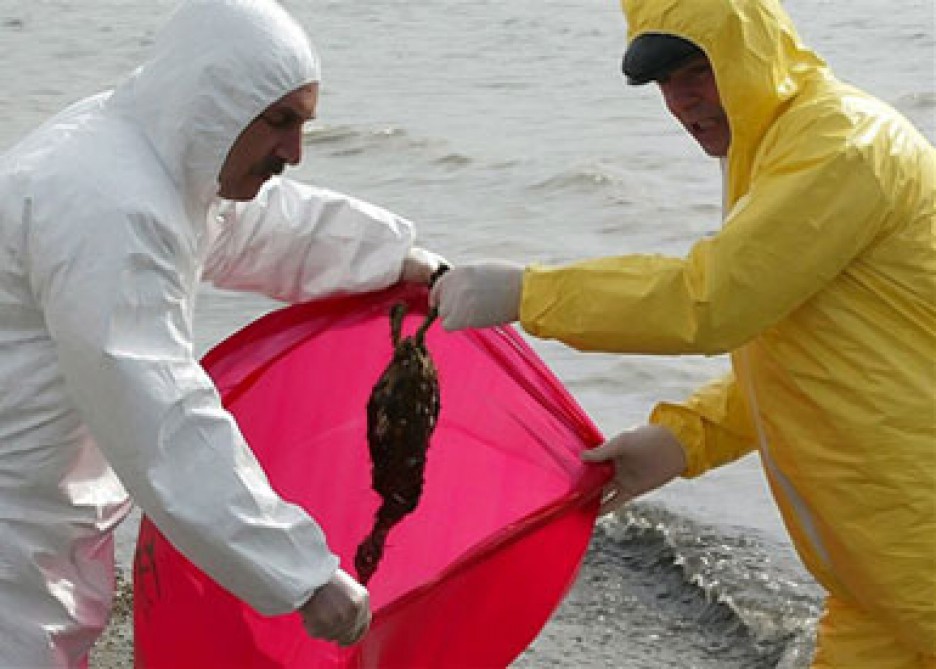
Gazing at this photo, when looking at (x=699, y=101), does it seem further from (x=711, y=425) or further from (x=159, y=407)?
(x=159, y=407)

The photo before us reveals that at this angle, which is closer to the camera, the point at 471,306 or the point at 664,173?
the point at 471,306

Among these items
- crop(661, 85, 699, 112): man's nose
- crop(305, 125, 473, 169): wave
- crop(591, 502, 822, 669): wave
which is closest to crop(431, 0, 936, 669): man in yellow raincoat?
crop(661, 85, 699, 112): man's nose

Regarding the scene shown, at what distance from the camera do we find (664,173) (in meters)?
10.3

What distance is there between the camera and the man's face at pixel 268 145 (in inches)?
141

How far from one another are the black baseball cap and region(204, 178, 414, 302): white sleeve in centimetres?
79

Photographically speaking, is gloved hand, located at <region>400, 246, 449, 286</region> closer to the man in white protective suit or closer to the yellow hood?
the man in white protective suit

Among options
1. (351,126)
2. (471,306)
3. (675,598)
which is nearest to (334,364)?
(471,306)

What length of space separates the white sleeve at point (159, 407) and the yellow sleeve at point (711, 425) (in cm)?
111

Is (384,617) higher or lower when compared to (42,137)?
lower

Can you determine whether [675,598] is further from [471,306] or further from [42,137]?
[42,137]

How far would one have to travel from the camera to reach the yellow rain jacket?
11.8ft

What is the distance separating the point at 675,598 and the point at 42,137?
9.35ft

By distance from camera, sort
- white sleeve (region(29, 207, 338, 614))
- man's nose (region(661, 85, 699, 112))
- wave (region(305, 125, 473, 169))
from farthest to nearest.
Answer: wave (region(305, 125, 473, 169)) < man's nose (region(661, 85, 699, 112)) < white sleeve (region(29, 207, 338, 614))

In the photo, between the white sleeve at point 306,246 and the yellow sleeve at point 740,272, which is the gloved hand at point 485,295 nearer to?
the yellow sleeve at point 740,272
